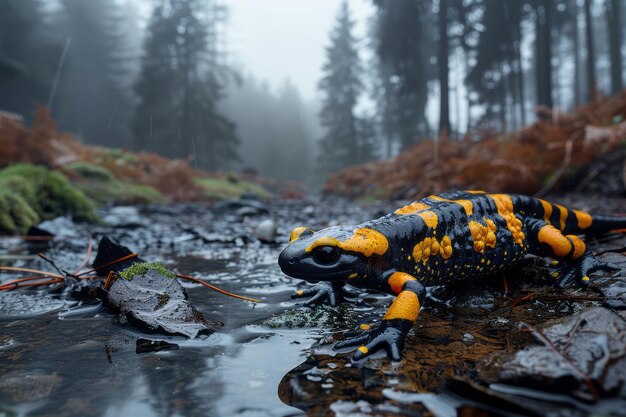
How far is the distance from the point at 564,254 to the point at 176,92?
111ft

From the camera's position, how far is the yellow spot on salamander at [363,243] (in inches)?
95.6

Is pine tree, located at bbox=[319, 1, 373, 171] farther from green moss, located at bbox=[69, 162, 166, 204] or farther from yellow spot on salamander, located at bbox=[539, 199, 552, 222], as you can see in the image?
→ yellow spot on salamander, located at bbox=[539, 199, 552, 222]

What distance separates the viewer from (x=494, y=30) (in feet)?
86.6

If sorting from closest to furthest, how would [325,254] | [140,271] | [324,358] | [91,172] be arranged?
[324,358]
[325,254]
[140,271]
[91,172]

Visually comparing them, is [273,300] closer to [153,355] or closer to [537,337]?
[153,355]

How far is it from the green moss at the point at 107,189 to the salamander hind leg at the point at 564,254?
461 inches

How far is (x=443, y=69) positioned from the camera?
1767 cm

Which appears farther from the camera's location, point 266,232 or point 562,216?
point 266,232

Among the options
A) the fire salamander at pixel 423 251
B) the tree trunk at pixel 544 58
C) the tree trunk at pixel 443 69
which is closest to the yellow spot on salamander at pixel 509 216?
the fire salamander at pixel 423 251

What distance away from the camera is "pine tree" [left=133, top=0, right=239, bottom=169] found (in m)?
31.8

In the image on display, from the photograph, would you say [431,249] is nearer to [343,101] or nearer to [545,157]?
[545,157]

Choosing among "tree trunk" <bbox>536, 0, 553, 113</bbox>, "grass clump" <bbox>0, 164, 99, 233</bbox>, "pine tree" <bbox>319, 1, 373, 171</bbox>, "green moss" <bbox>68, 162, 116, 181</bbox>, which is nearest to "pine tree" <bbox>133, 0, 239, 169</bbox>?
"pine tree" <bbox>319, 1, 373, 171</bbox>

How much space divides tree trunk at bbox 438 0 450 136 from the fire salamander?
47.7 ft

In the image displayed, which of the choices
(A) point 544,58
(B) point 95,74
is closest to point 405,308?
(A) point 544,58
